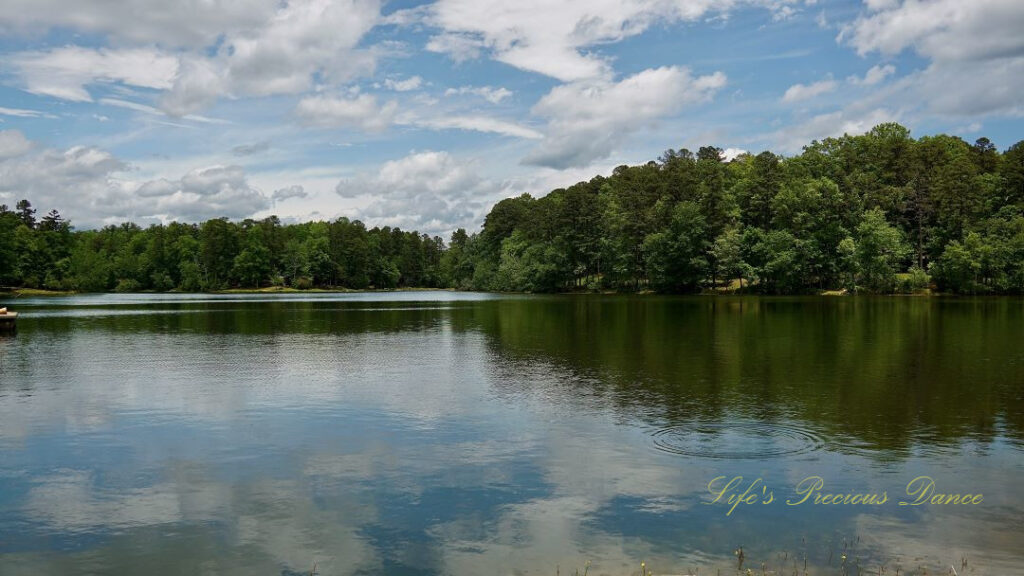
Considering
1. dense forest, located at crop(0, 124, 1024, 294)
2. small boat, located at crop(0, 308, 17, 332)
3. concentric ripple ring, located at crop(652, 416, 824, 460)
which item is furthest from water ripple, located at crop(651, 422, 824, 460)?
dense forest, located at crop(0, 124, 1024, 294)

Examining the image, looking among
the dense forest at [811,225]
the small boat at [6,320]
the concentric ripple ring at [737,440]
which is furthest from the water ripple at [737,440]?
the dense forest at [811,225]

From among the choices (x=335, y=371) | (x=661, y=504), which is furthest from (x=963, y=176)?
(x=661, y=504)

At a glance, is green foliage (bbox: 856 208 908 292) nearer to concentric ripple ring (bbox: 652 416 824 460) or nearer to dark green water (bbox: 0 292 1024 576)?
dark green water (bbox: 0 292 1024 576)

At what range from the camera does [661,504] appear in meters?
13.0

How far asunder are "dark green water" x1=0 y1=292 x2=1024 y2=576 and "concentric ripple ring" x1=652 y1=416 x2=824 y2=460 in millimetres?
96

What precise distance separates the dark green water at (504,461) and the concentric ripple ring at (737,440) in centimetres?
10

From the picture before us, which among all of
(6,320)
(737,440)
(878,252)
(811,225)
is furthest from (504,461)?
(811,225)

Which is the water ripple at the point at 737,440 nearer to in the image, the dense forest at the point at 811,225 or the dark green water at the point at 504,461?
the dark green water at the point at 504,461

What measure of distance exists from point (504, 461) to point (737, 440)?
5.99 meters

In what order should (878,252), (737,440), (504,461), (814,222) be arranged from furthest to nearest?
1. (814,222)
2. (878,252)
3. (737,440)
4. (504,461)

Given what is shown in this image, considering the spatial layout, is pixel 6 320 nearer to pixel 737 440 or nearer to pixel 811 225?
pixel 737 440

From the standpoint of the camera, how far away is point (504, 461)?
16219 millimetres

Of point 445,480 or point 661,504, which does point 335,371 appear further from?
point 661,504

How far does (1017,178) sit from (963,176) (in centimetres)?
728
